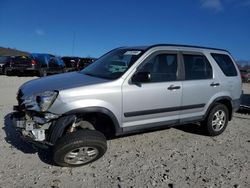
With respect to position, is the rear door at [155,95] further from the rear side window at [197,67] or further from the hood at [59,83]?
the hood at [59,83]

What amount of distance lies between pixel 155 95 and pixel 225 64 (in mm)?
2297

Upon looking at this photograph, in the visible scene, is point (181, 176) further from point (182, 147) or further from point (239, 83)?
point (239, 83)

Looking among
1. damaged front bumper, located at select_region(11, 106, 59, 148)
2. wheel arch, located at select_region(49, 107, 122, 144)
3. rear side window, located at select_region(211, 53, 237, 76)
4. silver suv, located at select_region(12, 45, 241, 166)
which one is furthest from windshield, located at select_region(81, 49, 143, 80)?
rear side window, located at select_region(211, 53, 237, 76)

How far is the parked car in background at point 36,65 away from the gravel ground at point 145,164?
14036 mm

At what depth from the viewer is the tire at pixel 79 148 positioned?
4.12m

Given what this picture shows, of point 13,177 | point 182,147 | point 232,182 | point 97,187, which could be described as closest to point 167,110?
point 182,147

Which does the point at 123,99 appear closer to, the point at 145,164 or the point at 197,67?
the point at 145,164

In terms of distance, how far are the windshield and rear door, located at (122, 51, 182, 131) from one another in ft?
0.71

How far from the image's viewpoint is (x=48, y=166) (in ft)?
14.4

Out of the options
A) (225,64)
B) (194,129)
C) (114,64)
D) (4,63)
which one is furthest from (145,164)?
(4,63)

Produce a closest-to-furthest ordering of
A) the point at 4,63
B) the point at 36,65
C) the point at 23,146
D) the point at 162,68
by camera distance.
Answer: the point at 23,146, the point at 162,68, the point at 36,65, the point at 4,63

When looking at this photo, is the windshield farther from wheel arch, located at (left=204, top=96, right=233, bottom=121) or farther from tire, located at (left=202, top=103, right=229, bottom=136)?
tire, located at (left=202, top=103, right=229, bottom=136)

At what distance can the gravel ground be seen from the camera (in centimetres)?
401

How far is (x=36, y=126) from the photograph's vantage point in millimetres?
4219
